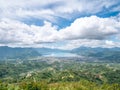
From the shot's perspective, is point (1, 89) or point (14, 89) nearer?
point (1, 89)

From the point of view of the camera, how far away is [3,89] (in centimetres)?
17725

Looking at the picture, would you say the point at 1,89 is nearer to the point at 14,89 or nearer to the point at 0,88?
the point at 0,88

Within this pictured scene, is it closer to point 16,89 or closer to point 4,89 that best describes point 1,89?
point 4,89

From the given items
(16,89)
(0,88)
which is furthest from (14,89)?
(0,88)

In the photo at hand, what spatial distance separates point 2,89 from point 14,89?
13608 millimetres

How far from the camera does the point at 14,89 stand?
187875mm

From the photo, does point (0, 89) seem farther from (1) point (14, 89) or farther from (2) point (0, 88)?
(1) point (14, 89)

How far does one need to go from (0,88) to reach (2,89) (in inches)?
71.6

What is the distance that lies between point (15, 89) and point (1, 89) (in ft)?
43.1

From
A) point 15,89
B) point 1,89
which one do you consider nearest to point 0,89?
point 1,89

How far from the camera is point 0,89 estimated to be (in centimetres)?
17450

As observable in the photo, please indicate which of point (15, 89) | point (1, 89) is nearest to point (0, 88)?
point (1, 89)

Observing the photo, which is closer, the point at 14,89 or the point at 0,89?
the point at 0,89

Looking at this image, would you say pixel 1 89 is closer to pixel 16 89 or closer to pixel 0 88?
pixel 0 88
